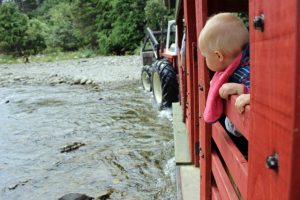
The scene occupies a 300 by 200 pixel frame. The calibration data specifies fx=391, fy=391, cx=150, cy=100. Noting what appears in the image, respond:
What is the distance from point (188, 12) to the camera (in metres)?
3.25

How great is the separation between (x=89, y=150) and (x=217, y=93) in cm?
413

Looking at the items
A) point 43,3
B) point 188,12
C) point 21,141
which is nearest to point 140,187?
point 188,12

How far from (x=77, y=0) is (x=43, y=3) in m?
28.6

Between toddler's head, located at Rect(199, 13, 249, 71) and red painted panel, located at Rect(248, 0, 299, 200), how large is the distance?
0.58 m

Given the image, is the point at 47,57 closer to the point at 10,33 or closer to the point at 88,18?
the point at 10,33

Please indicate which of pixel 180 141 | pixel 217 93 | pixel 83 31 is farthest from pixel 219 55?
pixel 83 31

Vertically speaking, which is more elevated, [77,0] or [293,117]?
[77,0]

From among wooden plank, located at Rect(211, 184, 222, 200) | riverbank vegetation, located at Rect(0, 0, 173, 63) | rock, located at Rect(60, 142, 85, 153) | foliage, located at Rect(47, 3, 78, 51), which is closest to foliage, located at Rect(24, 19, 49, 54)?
riverbank vegetation, located at Rect(0, 0, 173, 63)

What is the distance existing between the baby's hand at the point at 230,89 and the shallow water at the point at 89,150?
2.41m

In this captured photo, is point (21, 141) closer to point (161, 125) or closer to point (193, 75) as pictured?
point (161, 125)

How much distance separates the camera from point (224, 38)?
152 centimetres

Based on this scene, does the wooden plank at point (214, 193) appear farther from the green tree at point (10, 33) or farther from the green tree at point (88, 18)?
the green tree at point (10, 33)

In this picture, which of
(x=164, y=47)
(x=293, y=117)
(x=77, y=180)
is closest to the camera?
(x=293, y=117)

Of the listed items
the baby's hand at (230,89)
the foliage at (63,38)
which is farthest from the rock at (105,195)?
the foliage at (63,38)
